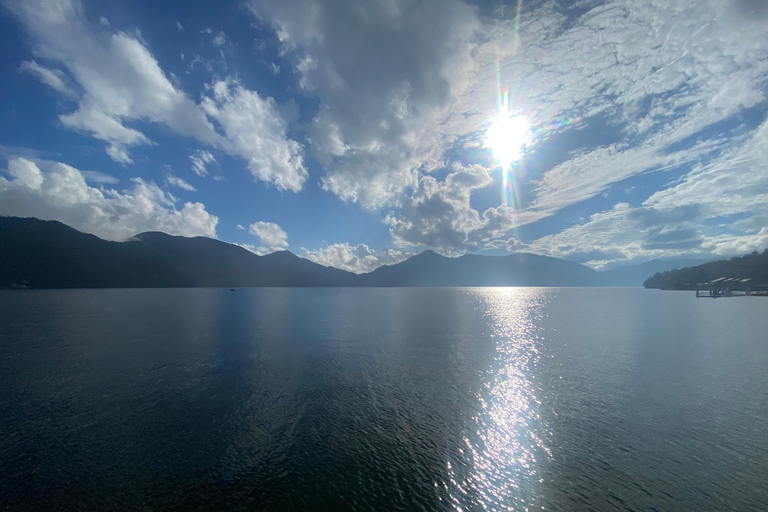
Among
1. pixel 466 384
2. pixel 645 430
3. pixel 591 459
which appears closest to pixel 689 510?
pixel 591 459

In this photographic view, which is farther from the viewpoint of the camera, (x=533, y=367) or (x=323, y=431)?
(x=533, y=367)

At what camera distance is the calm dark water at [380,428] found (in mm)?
17703

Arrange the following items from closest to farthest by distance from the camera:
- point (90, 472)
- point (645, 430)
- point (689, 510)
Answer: point (689, 510) < point (90, 472) < point (645, 430)

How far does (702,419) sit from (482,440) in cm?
2034

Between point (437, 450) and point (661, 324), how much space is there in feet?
298

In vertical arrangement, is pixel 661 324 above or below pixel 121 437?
above

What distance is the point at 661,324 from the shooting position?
79688mm

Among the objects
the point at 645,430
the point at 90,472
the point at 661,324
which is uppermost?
the point at 661,324

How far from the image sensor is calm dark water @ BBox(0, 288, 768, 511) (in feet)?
58.1

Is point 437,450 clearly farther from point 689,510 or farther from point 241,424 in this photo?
point 241,424

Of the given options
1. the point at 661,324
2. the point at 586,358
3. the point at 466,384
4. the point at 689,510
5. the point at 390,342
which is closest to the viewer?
the point at 689,510

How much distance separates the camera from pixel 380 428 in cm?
2503

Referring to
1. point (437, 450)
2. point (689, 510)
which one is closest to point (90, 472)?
point (437, 450)

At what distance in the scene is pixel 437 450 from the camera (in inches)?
868
